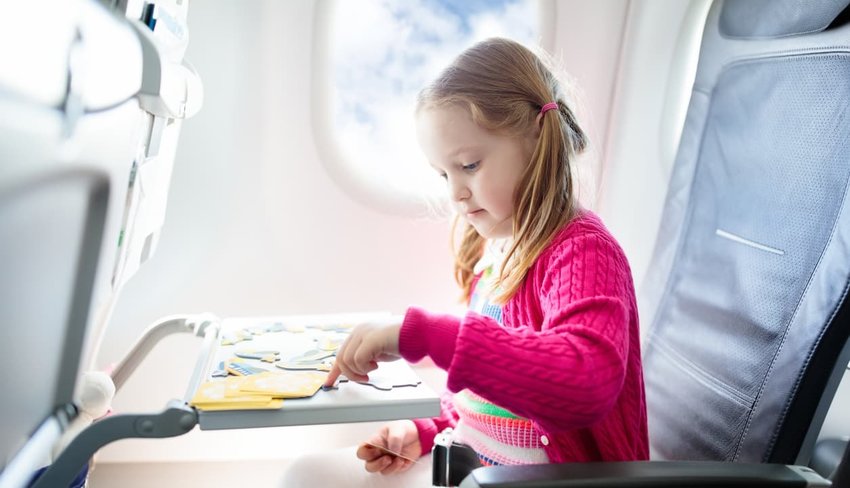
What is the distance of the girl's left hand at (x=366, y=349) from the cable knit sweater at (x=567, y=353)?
18mm

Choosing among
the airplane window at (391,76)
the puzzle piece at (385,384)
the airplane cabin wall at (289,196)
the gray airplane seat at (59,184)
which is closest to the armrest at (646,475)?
the puzzle piece at (385,384)

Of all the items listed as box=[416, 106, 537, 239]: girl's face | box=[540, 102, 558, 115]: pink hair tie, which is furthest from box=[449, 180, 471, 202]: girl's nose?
box=[540, 102, 558, 115]: pink hair tie

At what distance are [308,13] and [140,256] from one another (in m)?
0.71

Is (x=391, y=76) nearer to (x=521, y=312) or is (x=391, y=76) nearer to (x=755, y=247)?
(x=521, y=312)

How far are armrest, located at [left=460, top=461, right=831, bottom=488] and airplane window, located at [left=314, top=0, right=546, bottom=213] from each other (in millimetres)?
995

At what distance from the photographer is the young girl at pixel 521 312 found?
0.84 metres

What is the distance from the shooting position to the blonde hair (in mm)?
1095

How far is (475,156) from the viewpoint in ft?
3.66

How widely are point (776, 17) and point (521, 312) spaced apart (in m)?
0.67

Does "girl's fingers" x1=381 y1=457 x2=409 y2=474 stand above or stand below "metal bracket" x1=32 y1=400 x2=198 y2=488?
below

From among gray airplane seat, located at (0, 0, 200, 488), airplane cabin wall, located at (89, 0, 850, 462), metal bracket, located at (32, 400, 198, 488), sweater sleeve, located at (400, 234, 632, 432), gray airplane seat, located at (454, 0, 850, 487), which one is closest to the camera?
gray airplane seat, located at (0, 0, 200, 488)

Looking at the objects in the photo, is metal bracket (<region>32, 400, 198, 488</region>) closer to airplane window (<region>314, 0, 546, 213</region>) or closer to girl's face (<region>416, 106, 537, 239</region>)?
girl's face (<region>416, 106, 537, 239</region>)

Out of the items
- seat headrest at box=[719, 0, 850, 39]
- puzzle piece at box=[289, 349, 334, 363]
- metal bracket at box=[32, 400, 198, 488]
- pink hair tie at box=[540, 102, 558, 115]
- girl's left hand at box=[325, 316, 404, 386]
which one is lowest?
metal bracket at box=[32, 400, 198, 488]

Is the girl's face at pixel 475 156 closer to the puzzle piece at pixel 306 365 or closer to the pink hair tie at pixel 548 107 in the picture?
the pink hair tie at pixel 548 107
